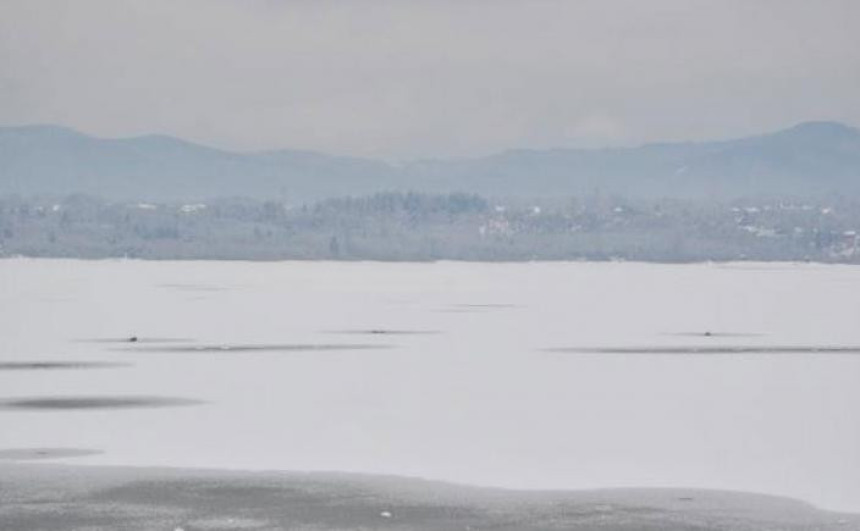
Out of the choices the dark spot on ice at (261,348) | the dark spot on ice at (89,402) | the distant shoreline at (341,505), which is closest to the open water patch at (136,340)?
the dark spot on ice at (261,348)

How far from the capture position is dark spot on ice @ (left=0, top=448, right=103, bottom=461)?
841 inches

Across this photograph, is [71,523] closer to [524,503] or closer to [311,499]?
[311,499]

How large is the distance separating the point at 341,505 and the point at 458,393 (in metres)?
11.5

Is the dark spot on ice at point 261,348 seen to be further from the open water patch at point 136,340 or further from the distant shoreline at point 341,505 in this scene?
the distant shoreline at point 341,505

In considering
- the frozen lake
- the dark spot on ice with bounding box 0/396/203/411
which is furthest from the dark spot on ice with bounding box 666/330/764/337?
the dark spot on ice with bounding box 0/396/203/411

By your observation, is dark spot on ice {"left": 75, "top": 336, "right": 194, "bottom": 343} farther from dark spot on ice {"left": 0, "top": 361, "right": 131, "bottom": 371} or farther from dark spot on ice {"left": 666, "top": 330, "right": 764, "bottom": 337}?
dark spot on ice {"left": 666, "top": 330, "right": 764, "bottom": 337}

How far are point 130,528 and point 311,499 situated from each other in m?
2.59

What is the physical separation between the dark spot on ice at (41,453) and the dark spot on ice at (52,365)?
41.1ft

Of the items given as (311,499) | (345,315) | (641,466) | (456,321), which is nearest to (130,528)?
(311,499)

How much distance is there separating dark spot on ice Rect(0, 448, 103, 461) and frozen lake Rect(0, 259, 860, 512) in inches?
3.8

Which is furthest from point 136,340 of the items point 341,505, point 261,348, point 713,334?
point 341,505

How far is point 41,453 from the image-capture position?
2173cm

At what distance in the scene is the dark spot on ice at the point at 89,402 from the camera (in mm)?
27109

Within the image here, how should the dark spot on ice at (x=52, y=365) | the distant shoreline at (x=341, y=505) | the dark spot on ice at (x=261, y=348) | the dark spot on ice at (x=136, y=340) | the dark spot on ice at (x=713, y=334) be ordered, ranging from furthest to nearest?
the dark spot on ice at (x=713, y=334), the dark spot on ice at (x=136, y=340), the dark spot on ice at (x=261, y=348), the dark spot on ice at (x=52, y=365), the distant shoreline at (x=341, y=505)
